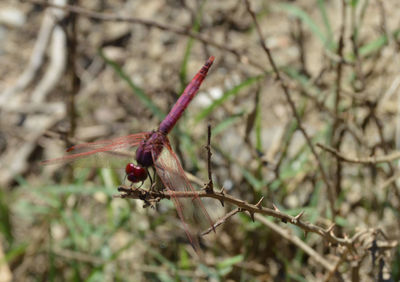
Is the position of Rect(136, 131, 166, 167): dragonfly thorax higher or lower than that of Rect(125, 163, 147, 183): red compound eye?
higher

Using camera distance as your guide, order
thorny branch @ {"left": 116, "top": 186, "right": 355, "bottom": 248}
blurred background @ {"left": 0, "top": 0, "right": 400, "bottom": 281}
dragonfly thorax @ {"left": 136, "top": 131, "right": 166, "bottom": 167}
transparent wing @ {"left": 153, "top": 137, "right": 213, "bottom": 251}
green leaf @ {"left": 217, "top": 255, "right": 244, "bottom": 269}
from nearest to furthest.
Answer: thorny branch @ {"left": 116, "top": 186, "right": 355, "bottom": 248} → transparent wing @ {"left": 153, "top": 137, "right": 213, "bottom": 251} → dragonfly thorax @ {"left": 136, "top": 131, "right": 166, "bottom": 167} → green leaf @ {"left": 217, "top": 255, "right": 244, "bottom": 269} → blurred background @ {"left": 0, "top": 0, "right": 400, "bottom": 281}

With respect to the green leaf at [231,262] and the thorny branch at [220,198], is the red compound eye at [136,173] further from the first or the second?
the green leaf at [231,262]

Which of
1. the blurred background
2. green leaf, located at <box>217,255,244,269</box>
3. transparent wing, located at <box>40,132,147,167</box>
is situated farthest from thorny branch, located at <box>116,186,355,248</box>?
green leaf, located at <box>217,255,244,269</box>

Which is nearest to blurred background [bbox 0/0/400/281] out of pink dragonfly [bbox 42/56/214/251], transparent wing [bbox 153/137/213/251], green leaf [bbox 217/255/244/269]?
green leaf [bbox 217/255/244/269]

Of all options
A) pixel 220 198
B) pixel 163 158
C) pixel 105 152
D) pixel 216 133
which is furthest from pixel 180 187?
pixel 216 133

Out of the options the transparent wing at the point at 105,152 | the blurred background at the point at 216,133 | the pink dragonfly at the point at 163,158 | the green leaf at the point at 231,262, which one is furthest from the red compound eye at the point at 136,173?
the green leaf at the point at 231,262

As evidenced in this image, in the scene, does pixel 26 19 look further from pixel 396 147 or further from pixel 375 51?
pixel 396 147

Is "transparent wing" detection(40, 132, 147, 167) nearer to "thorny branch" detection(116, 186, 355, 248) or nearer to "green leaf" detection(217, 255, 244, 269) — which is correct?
"thorny branch" detection(116, 186, 355, 248)

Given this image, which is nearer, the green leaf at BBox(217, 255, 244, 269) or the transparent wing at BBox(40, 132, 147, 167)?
the transparent wing at BBox(40, 132, 147, 167)

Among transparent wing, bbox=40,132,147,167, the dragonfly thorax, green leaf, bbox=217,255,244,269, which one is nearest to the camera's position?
the dragonfly thorax
